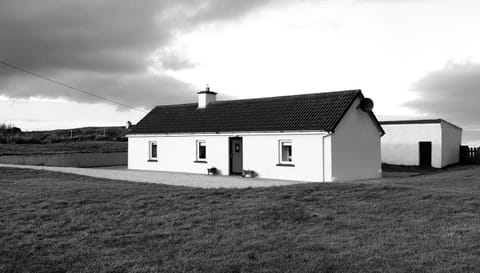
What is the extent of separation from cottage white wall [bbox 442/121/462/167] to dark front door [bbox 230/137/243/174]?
14.5 m

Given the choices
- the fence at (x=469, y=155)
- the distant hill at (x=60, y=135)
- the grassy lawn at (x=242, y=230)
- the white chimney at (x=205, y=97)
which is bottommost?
the grassy lawn at (x=242, y=230)

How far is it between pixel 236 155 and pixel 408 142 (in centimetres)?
Answer: 1362

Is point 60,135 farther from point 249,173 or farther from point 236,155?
point 249,173

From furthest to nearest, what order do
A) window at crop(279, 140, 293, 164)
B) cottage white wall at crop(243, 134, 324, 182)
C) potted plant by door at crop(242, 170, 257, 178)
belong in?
potted plant by door at crop(242, 170, 257, 178), window at crop(279, 140, 293, 164), cottage white wall at crop(243, 134, 324, 182)

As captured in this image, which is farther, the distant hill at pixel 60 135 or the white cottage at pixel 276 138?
the distant hill at pixel 60 135

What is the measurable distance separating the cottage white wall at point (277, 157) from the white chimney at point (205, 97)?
5.64m

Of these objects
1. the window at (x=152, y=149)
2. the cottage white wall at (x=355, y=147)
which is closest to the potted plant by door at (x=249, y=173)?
the cottage white wall at (x=355, y=147)

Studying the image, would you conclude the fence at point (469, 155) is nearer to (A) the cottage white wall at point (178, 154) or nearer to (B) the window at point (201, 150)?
(A) the cottage white wall at point (178, 154)

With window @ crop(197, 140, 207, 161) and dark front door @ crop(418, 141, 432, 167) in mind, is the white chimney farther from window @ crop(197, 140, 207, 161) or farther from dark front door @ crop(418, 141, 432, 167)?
dark front door @ crop(418, 141, 432, 167)

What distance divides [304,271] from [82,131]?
49062mm

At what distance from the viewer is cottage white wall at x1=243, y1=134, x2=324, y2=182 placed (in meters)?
21.4

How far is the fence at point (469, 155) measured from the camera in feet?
110

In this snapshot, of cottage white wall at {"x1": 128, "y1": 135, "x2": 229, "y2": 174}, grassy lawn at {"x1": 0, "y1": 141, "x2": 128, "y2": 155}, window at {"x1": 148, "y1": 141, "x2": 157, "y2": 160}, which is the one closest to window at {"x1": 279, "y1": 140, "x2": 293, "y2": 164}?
cottage white wall at {"x1": 128, "y1": 135, "x2": 229, "y2": 174}

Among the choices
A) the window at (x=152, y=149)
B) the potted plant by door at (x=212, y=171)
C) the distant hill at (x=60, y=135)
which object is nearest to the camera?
the potted plant by door at (x=212, y=171)
